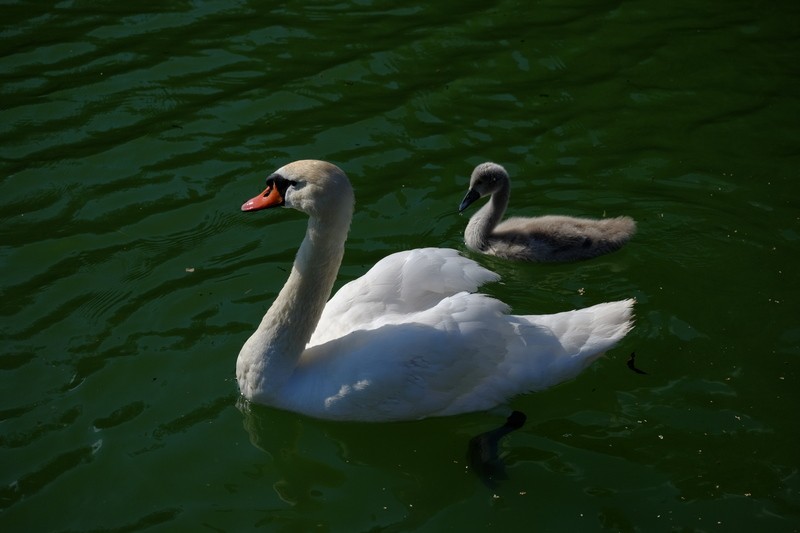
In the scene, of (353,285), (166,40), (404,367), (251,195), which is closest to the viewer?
(404,367)

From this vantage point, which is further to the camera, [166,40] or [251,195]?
[166,40]

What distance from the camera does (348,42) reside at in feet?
33.4

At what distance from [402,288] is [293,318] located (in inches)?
29.6

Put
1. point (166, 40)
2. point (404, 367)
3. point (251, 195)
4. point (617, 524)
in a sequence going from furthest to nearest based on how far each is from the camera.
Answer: point (166, 40), point (251, 195), point (404, 367), point (617, 524)

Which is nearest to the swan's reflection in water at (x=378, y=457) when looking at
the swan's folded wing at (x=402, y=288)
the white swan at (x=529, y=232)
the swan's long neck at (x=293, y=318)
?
the swan's long neck at (x=293, y=318)

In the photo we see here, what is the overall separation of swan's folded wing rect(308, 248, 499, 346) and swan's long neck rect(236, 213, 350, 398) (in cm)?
27

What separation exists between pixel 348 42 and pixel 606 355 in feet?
16.1

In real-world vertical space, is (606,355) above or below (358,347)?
below

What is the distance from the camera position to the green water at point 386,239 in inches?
224

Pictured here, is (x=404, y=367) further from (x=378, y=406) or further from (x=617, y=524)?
(x=617, y=524)

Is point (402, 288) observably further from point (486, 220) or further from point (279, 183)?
point (486, 220)

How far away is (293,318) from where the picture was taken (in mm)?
6121

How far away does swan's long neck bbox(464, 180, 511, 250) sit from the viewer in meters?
7.99

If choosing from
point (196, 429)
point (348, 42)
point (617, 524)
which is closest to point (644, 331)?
point (617, 524)
